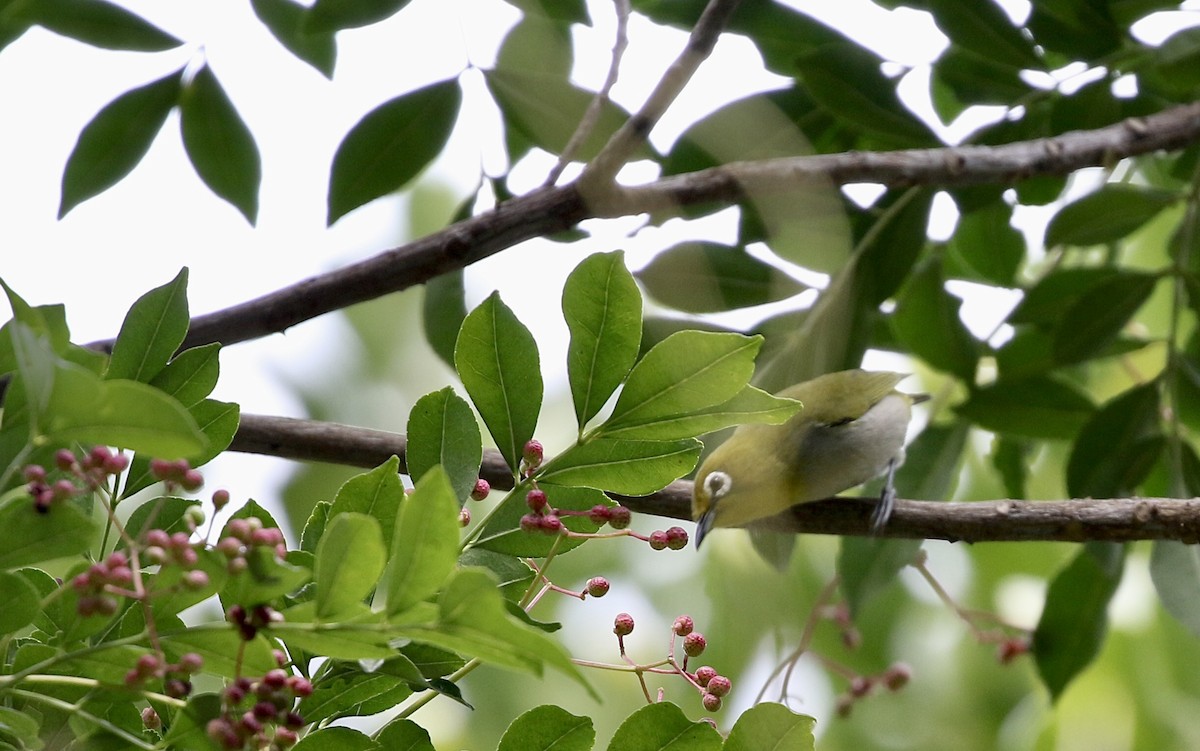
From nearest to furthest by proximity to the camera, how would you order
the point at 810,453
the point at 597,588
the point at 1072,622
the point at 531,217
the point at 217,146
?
the point at 597,588
the point at 531,217
the point at 217,146
the point at 1072,622
the point at 810,453

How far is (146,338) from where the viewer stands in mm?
985

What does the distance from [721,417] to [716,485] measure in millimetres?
1609

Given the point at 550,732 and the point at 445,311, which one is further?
the point at 445,311

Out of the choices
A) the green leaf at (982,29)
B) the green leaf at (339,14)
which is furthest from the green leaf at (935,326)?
the green leaf at (339,14)

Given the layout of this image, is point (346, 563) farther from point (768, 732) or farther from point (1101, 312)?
point (1101, 312)

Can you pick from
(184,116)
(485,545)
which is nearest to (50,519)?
(485,545)

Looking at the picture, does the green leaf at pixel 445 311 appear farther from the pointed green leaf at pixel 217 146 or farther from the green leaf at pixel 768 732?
the green leaf at pixel 768 732

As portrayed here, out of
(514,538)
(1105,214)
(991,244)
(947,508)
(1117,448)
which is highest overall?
(514,538)

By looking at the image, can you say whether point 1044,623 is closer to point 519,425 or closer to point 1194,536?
point 1194,536

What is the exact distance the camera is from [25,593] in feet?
2.70

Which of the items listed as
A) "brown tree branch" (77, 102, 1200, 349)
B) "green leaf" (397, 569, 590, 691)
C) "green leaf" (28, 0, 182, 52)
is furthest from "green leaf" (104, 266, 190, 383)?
"green leaf" (28, 0, 182, 52)

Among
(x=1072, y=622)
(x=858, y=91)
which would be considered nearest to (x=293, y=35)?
(x=858, y=91)

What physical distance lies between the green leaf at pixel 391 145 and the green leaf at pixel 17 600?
1.14 meters

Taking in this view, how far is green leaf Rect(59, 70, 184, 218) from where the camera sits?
189 cm
